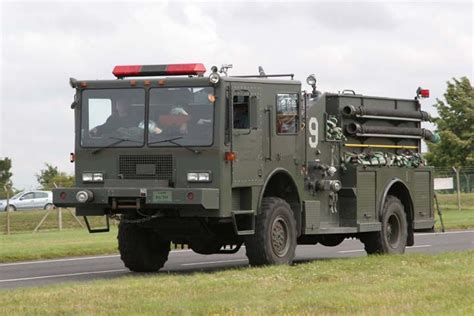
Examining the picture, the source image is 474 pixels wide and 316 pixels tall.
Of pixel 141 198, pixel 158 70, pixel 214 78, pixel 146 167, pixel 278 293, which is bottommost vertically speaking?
pixel 278 293

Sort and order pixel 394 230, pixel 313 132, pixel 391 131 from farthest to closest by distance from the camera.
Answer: pixel 391 131 < pixel 394 230 < pixel 313 132

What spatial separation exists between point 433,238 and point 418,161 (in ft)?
19.7

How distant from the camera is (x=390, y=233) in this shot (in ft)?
72.1

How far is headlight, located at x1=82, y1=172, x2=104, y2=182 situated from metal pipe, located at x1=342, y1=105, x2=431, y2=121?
16.2 ft

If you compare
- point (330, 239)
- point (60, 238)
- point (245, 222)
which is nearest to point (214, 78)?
point (245, 222)

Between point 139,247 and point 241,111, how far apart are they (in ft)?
9.09

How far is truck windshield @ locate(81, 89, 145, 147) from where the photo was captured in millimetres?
17922

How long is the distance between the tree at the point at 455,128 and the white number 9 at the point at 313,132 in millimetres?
36795

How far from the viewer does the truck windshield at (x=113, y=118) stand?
17.9 m

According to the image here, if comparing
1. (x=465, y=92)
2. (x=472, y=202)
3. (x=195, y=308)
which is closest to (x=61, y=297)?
(x=195, y=308)

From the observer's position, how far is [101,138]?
59.3ft

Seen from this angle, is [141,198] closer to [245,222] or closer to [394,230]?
[245,222]

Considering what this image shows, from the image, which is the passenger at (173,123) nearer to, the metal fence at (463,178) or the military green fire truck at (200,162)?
the military green fire truck at (200,162)

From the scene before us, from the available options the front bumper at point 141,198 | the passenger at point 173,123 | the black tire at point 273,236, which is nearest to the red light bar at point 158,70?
the passenger at point 173,123
